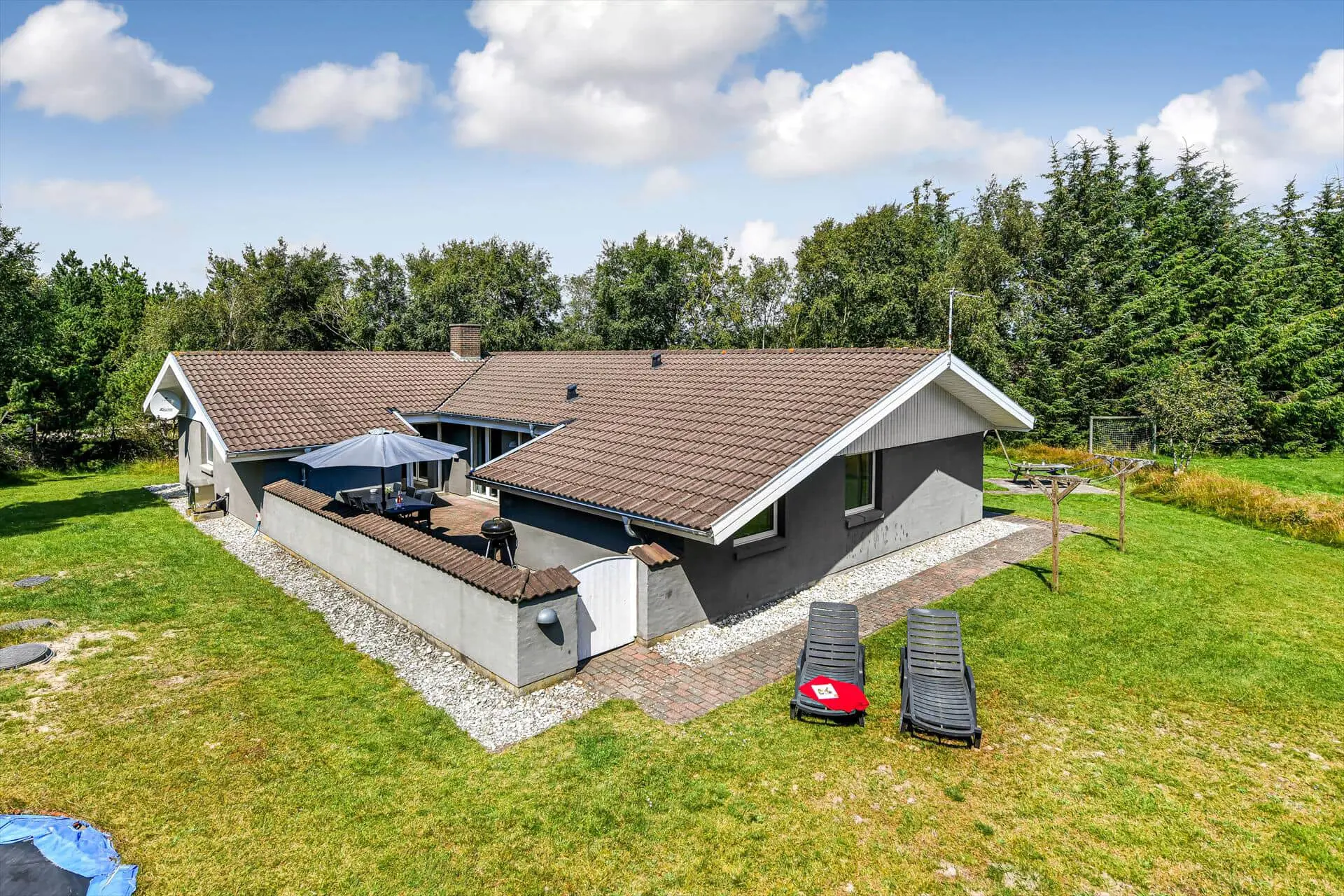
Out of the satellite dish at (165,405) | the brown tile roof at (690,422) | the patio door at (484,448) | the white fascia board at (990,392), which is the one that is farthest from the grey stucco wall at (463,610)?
the satellite dish at (165,405)

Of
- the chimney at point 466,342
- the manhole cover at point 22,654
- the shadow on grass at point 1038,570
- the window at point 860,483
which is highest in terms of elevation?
the chimney at point 466,342

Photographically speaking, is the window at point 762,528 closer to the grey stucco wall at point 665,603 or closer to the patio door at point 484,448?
the grey stucco wall at point 665,603

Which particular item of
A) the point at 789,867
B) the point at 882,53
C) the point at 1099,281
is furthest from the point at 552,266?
the point at 789,867

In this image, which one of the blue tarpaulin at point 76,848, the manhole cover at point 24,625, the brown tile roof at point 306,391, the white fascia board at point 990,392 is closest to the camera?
the blue tarpaulin at point 76,848

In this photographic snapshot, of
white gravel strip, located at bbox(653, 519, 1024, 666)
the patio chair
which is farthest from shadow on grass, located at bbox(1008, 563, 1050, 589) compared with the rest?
the patio chair

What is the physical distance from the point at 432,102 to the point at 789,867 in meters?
21.1

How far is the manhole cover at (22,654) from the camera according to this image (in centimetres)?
932

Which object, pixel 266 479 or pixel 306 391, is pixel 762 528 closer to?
pixel 266 479

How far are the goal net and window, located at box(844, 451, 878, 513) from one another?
18963mm

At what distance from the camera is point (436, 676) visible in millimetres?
9305

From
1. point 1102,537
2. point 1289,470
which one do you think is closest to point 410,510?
point 1102,537

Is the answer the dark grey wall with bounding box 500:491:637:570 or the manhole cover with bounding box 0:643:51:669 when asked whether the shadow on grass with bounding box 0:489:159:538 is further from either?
the dark grey wall with bounding box 500:491:637:570

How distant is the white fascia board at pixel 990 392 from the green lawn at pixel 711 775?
17.7 feet

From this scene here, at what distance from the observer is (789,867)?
18.9 ft
